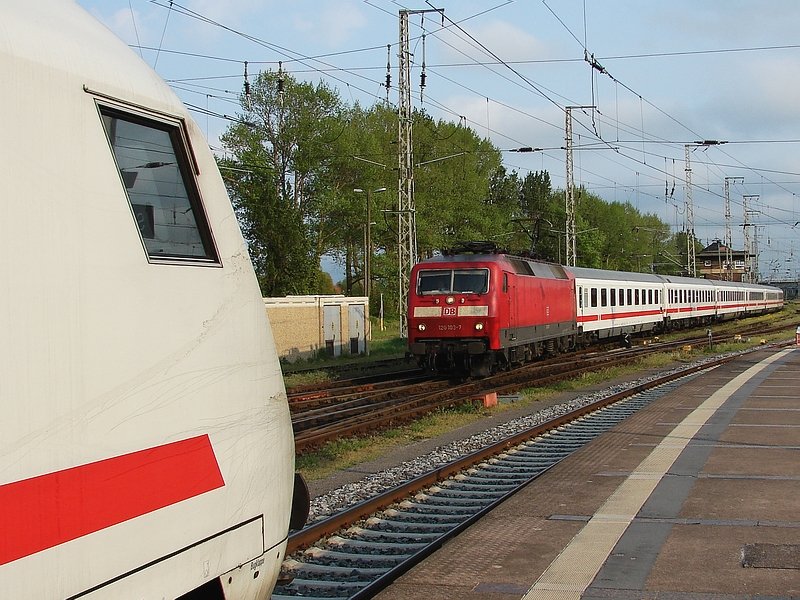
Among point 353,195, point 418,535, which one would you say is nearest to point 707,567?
point 418,535

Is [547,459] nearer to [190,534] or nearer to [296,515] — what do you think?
[296,515]

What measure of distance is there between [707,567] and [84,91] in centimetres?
504

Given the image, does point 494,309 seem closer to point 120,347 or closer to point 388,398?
point 388,398

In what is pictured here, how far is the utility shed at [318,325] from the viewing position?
98.8ft

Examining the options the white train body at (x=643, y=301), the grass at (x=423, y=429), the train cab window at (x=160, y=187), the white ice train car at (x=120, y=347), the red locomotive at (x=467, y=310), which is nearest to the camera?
the white ice train car at (x=120, y=347)

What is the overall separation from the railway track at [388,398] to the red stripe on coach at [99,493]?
940 centimetres

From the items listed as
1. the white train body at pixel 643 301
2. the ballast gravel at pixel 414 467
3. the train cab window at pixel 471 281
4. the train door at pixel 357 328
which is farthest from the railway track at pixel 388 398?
the train door at pixel 357 328

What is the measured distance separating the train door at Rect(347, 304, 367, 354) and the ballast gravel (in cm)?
1625

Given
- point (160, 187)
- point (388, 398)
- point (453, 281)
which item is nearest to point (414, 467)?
point (388, 398)

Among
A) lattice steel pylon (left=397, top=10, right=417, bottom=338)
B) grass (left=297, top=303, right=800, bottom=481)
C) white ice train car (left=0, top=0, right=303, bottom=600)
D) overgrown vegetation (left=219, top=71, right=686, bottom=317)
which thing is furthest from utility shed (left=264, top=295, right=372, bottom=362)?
white ice train car (left=0, top=0, right=303, bottom=600)

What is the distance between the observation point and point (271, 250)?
37875 millimetres

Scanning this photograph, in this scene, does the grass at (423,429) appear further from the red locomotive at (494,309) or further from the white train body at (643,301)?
the white train body at (643,301)

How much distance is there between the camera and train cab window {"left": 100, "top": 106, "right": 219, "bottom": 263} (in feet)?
10.9

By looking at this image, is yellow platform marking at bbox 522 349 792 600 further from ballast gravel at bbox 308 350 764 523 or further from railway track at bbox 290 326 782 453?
railway track at bbox 290 326 782 453
